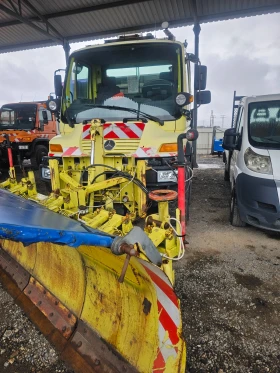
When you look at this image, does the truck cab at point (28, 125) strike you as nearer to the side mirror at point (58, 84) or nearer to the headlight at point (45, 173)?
the side mirror at point (58, 84)

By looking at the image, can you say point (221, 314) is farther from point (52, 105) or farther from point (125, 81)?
point (52, 105)

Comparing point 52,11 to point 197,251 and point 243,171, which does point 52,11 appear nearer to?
point 243,171

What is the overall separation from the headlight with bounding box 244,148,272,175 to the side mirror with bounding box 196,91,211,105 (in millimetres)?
1258

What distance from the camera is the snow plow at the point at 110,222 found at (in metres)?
1.42

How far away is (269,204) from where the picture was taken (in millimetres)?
3369

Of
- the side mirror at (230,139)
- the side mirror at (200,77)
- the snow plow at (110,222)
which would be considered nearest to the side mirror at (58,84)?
the snow plow at (110,222)

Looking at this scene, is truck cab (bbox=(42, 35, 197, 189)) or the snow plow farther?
truck cab (bbox=(42, 35, 197, 189))

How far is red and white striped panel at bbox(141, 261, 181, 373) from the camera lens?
55.7 inches

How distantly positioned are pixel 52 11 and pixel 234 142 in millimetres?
8350

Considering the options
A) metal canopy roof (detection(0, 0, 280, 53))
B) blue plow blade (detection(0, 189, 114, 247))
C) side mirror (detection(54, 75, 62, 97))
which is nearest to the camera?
blue plow blade (detection(0, 189, 114, 247))

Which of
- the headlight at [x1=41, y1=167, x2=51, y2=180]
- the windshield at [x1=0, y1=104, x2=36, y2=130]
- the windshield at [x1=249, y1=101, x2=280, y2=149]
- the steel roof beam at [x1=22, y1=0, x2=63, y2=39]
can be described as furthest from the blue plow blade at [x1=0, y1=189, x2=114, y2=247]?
the steel roof beam at [x1=22, y1=0, x2=63, y2=39]

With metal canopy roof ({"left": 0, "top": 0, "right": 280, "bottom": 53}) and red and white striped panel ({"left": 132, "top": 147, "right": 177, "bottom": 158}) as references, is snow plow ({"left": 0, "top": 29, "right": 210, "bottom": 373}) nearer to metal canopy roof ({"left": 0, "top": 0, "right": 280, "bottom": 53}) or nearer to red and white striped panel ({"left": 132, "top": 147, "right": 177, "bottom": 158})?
red and white striped panel ({"left": 132, "top": 147, "right": 177, "bottom": 158})

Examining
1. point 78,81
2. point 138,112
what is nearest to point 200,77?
point 138,112

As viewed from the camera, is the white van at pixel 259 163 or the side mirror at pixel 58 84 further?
the side mirror at pixel 58 84
